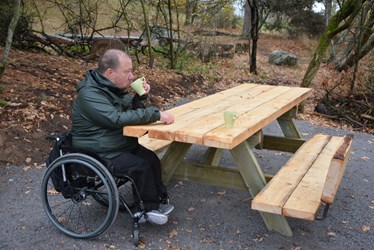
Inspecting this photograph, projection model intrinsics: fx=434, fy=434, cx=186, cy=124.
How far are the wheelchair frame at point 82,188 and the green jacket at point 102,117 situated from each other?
0.31 feet

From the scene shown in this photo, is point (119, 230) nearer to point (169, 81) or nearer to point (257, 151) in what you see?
point (257, 151)

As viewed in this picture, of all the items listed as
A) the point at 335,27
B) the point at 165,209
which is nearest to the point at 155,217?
the point at 165,209

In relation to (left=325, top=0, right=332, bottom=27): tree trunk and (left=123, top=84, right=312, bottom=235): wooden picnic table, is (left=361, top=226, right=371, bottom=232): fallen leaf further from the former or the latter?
(left=325, top=0, right=332, bottom=27): tree trunk

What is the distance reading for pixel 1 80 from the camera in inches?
251

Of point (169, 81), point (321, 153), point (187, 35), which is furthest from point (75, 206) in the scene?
point (187, 35)

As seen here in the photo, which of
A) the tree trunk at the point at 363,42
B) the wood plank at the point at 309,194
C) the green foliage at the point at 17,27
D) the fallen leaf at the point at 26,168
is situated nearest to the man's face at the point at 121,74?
the wood plank at the point at 309,194

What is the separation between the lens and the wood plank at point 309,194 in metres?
2.74

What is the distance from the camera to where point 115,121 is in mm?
2965

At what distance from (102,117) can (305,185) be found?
155 cm

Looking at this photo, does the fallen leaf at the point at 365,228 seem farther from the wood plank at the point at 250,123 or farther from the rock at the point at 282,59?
the rock at the point at 282,59

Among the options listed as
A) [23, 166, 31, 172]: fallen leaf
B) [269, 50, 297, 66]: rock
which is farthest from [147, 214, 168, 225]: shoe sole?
[269, 50, 297, 66]: rock

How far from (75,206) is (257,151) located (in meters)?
2.69

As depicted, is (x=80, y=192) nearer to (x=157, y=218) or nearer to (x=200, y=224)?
(x=157, y=218)

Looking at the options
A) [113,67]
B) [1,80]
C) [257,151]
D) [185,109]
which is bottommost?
[257,151]
